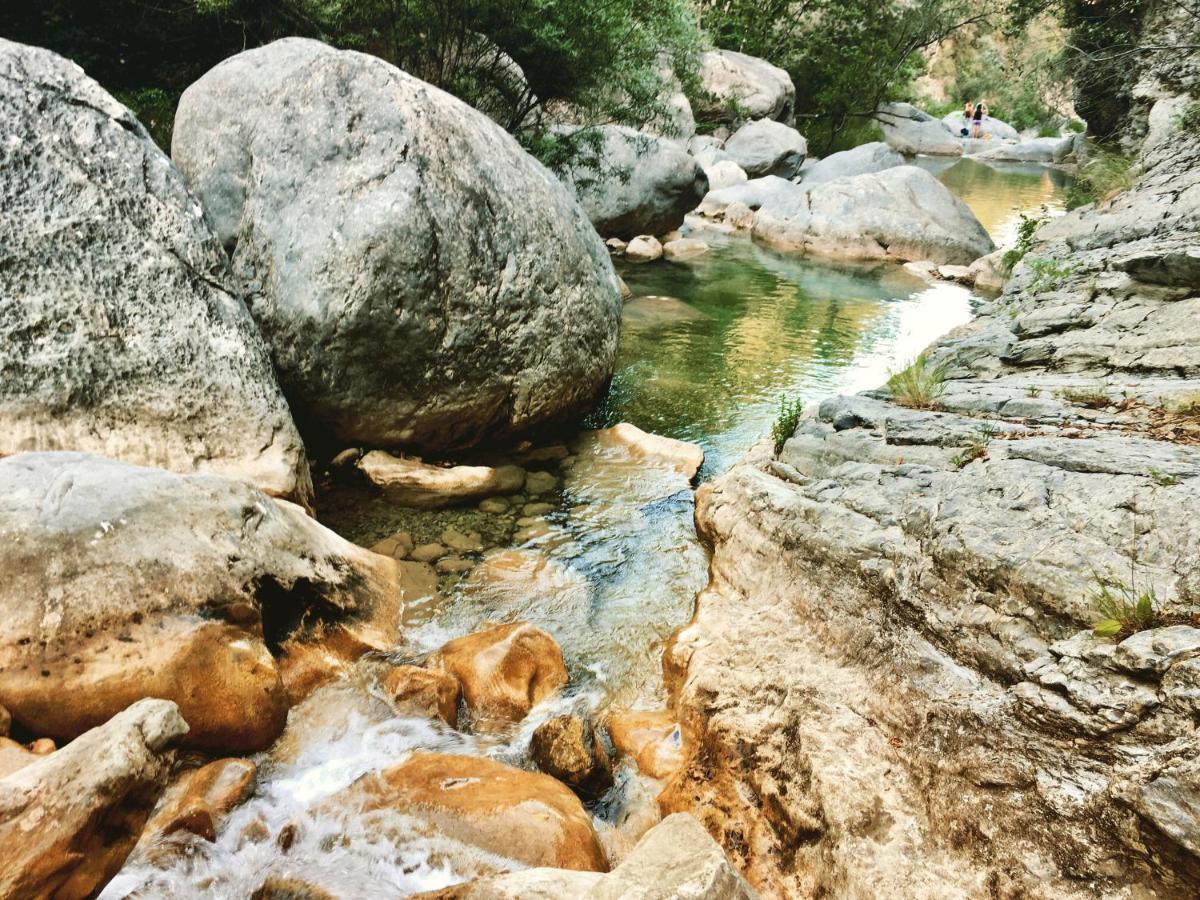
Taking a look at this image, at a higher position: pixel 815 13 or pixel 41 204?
pixel 815 13

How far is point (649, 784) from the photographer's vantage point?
12.3 ft

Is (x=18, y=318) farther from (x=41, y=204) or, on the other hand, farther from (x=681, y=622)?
(x=681, y=622)

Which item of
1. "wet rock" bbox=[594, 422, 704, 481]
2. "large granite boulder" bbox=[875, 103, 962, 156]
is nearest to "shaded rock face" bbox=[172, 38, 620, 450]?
"wet rock" bbox=[594, 422, 704, 481]

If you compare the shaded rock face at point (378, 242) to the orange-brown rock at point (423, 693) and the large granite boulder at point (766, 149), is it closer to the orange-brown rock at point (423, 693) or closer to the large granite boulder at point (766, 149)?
the orange-brown rock at point (423, 693)

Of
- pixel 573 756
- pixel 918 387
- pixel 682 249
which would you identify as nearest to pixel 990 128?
pixel 682 249

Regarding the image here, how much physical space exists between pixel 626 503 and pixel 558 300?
78.0 inches

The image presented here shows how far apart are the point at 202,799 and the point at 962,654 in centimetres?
337

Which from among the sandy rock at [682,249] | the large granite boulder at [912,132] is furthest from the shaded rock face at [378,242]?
the large granite boulder at [912,132]

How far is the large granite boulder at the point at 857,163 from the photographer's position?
21672mm

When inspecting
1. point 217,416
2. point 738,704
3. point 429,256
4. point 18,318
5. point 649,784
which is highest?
point 429,256

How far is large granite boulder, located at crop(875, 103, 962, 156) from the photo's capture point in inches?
1447

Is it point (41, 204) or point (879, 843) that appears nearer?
point (879, 843)

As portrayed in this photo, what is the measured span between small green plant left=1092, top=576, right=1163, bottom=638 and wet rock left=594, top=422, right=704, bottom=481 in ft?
14.3

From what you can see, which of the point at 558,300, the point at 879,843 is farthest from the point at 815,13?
the point at 879,843
